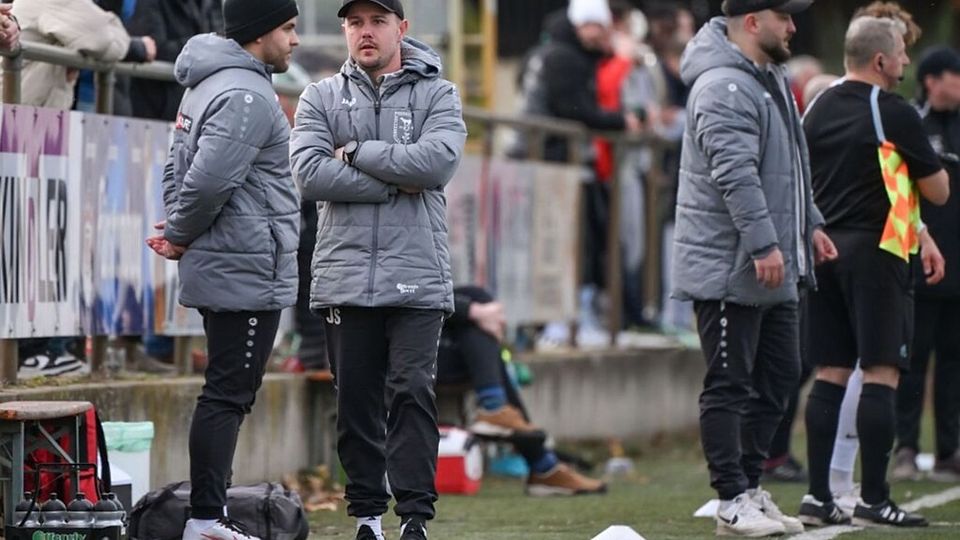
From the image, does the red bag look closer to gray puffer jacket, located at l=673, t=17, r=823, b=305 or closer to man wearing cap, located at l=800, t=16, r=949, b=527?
gray puffer jacket, located at l=673, t=17, r=823, b=305

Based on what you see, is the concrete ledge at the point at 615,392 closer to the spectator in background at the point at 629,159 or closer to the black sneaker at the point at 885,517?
the spectator in background at the point at 629,159

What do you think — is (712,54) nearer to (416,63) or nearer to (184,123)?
(416,63)

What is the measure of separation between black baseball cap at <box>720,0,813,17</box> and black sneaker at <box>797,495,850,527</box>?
2040 millimetres

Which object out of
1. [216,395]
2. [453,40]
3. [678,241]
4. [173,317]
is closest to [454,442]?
[173,317]

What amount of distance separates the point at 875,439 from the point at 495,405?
2724 millimetres

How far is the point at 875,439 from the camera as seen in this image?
9.03 m

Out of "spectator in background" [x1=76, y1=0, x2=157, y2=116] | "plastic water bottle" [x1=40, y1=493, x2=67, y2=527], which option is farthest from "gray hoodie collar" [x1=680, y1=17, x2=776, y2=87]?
"plastic water bottle" [x1=40, y1=493, x2=67, y2=527]

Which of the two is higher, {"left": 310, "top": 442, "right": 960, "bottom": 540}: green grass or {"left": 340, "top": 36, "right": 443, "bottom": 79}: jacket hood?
{"left": 340, "top": 36, "right": 443, "bottom": 79}: jacket hood

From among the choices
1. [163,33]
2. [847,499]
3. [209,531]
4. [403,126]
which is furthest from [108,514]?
[847,499]

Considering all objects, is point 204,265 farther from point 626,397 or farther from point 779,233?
point 626,397

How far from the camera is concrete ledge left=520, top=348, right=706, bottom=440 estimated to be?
1402cm

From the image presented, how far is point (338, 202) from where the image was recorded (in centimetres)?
761

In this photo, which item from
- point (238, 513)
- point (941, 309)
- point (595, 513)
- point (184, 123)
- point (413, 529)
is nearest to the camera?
point (413, 529)

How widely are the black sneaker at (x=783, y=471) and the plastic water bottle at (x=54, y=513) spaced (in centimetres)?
522
